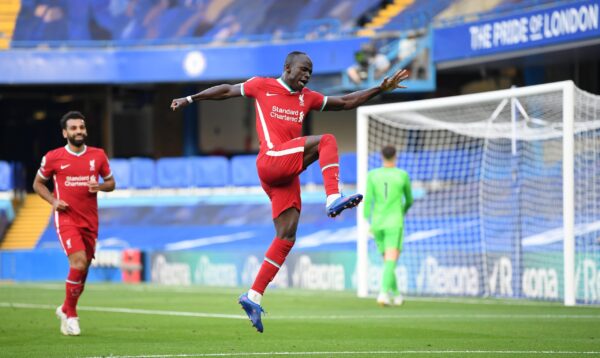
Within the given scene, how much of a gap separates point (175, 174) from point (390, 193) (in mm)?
19380

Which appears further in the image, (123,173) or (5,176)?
(123,173)

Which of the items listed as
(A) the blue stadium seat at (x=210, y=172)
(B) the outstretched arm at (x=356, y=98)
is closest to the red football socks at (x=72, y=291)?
(B) the outstretched arm at (x=356, y=98)

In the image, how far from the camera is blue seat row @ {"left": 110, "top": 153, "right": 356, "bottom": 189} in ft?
110

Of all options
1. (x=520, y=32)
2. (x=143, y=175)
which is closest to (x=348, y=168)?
(x=143, y=175)

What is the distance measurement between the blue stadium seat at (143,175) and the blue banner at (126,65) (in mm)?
2446

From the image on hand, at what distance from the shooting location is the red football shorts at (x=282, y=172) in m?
9.34

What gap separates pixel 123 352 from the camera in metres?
9.32

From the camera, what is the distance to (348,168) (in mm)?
31328

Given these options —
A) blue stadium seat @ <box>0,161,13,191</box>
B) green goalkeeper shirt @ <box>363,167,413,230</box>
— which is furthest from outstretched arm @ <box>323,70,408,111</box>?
blue stadium seat @ <box>0,161,13,191</box>

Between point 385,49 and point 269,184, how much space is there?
21.2 m

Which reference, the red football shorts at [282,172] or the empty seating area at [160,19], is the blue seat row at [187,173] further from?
the red football shorts at [282,172]

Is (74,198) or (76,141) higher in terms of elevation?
(76,141)

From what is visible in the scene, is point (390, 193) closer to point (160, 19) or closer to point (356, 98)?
point (356, 98)

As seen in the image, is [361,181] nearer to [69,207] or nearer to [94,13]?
[69,207]
